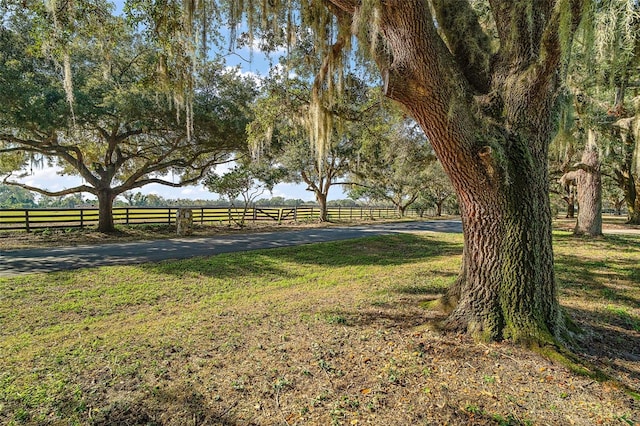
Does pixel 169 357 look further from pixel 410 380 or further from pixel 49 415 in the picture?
pixel 410 380

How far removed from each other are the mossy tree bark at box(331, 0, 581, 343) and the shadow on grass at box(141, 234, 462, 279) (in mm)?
3996

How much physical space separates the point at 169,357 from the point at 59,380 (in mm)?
745

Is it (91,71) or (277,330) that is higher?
(91,71)

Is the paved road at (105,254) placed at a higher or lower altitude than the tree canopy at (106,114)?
lower

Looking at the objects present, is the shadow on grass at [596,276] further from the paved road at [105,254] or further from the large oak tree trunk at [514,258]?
the paved road at [105,254]

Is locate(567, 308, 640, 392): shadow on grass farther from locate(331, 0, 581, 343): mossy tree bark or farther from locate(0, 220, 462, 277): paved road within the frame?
locate(0, 220, 462, 277): paved road

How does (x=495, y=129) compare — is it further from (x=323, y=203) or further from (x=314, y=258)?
(x=323, y=203)

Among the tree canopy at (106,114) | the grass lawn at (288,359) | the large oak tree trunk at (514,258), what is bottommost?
the grass lawn at (288,359)

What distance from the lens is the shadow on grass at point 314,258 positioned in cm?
624

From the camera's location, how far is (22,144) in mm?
10805

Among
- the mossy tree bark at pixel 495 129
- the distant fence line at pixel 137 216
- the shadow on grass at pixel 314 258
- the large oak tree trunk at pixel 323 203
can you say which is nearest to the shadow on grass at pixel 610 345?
the mossy tree bark at pixel 495 129

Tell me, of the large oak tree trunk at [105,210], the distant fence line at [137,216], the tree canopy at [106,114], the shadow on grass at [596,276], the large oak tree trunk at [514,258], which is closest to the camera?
the large oak tree trunk at [514,258]

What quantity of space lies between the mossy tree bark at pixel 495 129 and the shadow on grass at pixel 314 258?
400cm

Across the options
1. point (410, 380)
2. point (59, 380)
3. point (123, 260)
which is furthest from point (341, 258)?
point (59, 380)
